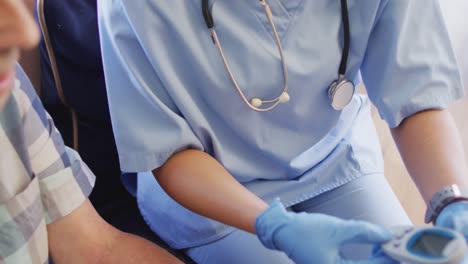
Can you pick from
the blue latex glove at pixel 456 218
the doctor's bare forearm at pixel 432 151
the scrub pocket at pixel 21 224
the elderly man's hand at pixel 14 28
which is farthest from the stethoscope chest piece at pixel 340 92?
the elderly man's hand at pixel 14 28

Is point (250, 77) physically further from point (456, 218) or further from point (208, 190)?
point (456, 218)

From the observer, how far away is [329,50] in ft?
2.73

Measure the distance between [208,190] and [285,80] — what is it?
208 millimetres

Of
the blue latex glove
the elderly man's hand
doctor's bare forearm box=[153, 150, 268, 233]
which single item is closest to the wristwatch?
the blue latex glove

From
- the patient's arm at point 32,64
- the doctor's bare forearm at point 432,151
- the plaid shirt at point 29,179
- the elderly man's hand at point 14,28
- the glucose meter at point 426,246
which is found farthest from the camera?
the patient's arm at point 32,64

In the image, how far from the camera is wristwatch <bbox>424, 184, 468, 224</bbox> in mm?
757

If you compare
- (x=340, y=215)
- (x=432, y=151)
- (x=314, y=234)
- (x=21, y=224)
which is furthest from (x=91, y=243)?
(x=432, y=151)

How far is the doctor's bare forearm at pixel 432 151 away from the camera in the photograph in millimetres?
826

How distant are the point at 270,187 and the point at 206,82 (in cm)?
25

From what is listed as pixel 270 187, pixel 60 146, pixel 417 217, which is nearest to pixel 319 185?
pixel 270 187

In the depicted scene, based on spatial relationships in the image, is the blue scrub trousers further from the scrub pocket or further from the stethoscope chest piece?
the scrub pocket

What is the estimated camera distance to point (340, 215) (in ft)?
3.19

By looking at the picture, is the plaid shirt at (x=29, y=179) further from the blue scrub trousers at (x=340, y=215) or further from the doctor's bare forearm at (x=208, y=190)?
the blue scrub trousers at (x=340, y=215)

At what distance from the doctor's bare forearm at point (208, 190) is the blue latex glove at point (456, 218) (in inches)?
9.8
